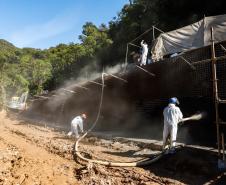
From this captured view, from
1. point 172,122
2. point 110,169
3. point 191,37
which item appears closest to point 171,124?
point 172,122

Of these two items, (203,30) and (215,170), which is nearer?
(215,170)

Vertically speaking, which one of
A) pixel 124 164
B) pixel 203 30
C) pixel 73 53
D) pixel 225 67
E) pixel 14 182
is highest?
pixel 73 53

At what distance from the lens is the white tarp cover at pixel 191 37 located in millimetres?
→ 14008

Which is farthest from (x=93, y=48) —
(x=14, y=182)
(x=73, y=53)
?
(x=14, y=182)

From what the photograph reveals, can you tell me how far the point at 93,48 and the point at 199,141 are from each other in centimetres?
2652

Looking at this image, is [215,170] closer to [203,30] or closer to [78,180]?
[78,180]

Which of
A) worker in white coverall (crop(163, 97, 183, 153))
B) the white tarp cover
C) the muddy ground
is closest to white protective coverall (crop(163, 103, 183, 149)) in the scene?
worker in white coverall (crop(163, 97, 183, 153))

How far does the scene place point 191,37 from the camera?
15.0m

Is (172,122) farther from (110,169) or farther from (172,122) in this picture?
(110,169)

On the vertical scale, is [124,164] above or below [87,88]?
below

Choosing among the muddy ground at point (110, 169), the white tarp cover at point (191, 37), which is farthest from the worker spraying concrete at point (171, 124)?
the white tarp cover at point (191, 37)

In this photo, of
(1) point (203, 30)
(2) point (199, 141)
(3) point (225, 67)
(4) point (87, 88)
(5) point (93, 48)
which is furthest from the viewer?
(5) point (93, 48)

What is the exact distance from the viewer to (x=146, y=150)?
10.2m

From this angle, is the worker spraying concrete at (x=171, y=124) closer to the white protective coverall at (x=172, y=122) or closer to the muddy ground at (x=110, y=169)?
the white protective coverall at (x=172, y=122)
